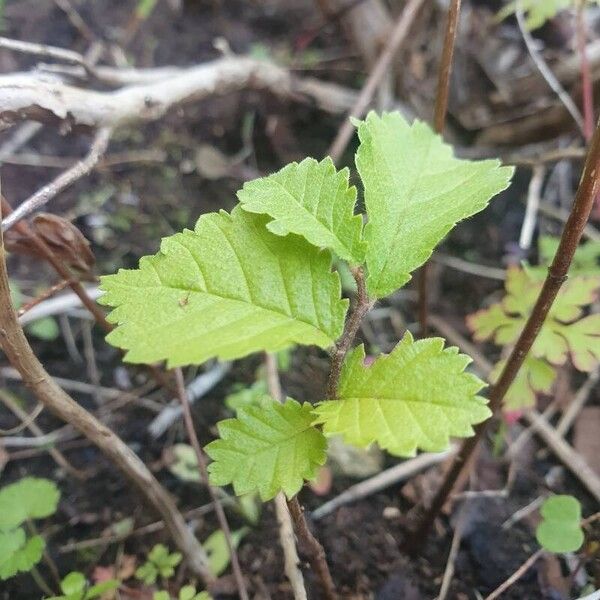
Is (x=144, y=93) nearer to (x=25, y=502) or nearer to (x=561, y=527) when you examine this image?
(x=25, y=502)

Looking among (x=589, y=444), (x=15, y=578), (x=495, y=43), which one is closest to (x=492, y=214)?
(x=495, y=43)

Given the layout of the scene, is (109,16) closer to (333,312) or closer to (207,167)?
(207,167)

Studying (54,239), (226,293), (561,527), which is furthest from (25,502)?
(561,527)

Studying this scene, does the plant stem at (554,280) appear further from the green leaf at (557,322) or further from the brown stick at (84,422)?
the brown stick at (84,422)

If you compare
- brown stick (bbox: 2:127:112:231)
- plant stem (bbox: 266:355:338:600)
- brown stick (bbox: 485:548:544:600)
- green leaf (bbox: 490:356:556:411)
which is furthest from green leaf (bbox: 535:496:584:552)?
brown stick (bbox: 2:127:112:231)

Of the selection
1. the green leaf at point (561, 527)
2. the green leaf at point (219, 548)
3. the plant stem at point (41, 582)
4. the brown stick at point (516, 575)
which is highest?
the plant stem at point (41, 582)

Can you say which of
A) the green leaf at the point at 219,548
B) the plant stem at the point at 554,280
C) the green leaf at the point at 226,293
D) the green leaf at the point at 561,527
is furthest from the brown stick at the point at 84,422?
the green leaf at the point at 561,527

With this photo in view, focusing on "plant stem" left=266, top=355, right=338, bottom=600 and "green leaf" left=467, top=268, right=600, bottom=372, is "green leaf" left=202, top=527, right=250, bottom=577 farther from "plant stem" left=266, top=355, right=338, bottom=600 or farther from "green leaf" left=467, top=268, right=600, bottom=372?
"green leaf" left=467, top=268, right=600, bottom=372
